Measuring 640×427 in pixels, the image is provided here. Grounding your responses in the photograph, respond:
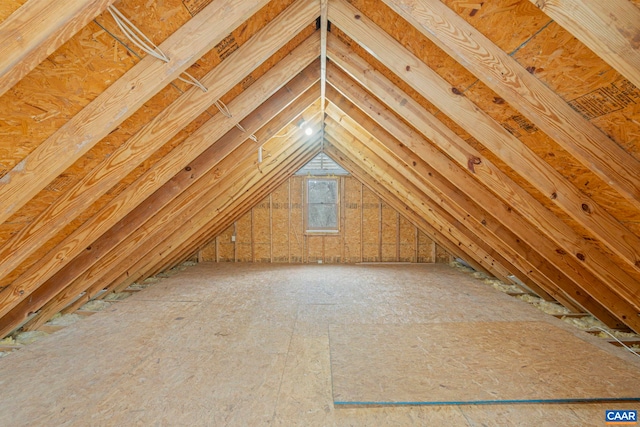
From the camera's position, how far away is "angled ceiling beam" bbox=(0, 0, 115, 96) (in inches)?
35.9

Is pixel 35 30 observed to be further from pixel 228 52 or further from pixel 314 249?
pixel 314 249

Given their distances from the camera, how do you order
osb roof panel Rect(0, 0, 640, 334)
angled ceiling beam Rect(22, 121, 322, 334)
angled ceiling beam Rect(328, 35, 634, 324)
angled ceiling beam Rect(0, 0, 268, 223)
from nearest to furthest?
osb roof panel Rect(0, 0, 640, 334)
angled ceiling beam Rect(0, 0, 268, 223)
angled ceiling beam Rect(328, 35, 634, 324)
angled ceiling beam Rect(22, 121, 322, 334)

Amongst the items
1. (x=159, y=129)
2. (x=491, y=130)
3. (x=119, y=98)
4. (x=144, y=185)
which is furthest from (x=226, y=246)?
(x=491, y=130)

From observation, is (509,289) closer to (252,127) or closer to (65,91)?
(252,127)

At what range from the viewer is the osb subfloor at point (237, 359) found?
1914mm

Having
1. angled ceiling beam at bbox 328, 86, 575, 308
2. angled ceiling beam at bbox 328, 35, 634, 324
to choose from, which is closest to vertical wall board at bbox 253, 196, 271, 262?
angled ceiling beam at bbox 328, 86, 575, 308

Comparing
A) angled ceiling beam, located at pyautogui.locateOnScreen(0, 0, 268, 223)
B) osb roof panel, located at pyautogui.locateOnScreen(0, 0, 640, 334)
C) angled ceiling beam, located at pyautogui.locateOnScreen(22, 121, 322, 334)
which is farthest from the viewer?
angled ceiling beam, located at pyautogui.locateOnScreen(22, 121, 322, 334)

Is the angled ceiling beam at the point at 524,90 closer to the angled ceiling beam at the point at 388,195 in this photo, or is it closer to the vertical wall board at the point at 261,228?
the angled ceiling beam at the point at 388,195

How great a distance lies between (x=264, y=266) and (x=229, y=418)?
16.9 ft

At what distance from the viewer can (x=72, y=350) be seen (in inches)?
111

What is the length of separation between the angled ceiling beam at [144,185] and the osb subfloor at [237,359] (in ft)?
2.65

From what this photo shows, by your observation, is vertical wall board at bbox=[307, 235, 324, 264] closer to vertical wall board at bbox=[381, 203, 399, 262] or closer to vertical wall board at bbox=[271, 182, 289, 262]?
vertical wall board at bbox=[271, 182, 289, 262]

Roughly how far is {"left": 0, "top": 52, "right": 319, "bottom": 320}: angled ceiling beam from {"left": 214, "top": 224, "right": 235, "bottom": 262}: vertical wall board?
519 centimetres

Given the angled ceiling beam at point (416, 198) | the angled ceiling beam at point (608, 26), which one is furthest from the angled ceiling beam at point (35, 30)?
the angled ceiling beam at point (416, 198)
